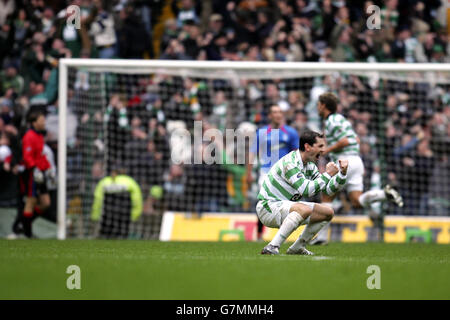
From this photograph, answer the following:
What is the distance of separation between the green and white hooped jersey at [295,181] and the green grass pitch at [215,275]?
677 mm

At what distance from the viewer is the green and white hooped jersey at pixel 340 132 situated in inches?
503

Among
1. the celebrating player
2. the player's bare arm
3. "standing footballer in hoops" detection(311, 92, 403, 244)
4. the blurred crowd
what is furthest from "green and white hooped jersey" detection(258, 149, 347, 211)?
the blurred crowd

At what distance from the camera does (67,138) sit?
16.2 metres

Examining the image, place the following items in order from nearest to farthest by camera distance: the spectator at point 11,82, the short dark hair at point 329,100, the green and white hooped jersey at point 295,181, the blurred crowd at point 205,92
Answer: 1. the green and white hooped jersey at point 295,181
2. the short dark hair at point 329,100
3. the blurred crowd at point 205,92
4. the spectator at point 11,82

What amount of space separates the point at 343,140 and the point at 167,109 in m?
5.10

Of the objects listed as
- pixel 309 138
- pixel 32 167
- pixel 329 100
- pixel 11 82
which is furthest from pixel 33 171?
pixel 309 138

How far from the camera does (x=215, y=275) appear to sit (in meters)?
7.75

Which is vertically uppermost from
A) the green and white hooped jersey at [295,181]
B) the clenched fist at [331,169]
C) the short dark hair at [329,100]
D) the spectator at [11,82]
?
the spectator at [11,82]

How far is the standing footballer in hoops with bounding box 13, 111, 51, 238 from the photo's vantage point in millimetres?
14375

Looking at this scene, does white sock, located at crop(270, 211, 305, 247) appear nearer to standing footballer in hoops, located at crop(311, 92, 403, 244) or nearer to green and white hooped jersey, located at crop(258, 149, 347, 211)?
green and white hooped jersey, located at crop(258, 149, 347, 211)

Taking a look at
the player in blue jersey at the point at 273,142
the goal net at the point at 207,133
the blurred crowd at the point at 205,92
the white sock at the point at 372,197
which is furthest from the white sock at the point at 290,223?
the blurred crowd at the point at 205,92

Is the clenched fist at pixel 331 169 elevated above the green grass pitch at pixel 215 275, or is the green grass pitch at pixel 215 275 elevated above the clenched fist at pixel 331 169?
the clenched fist at pixel 331 169

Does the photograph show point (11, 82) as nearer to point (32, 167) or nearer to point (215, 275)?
point (32, 167)

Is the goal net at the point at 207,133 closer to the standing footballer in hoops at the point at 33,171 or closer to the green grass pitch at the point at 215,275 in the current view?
the standing footballer in hoops at the point at 33,171
